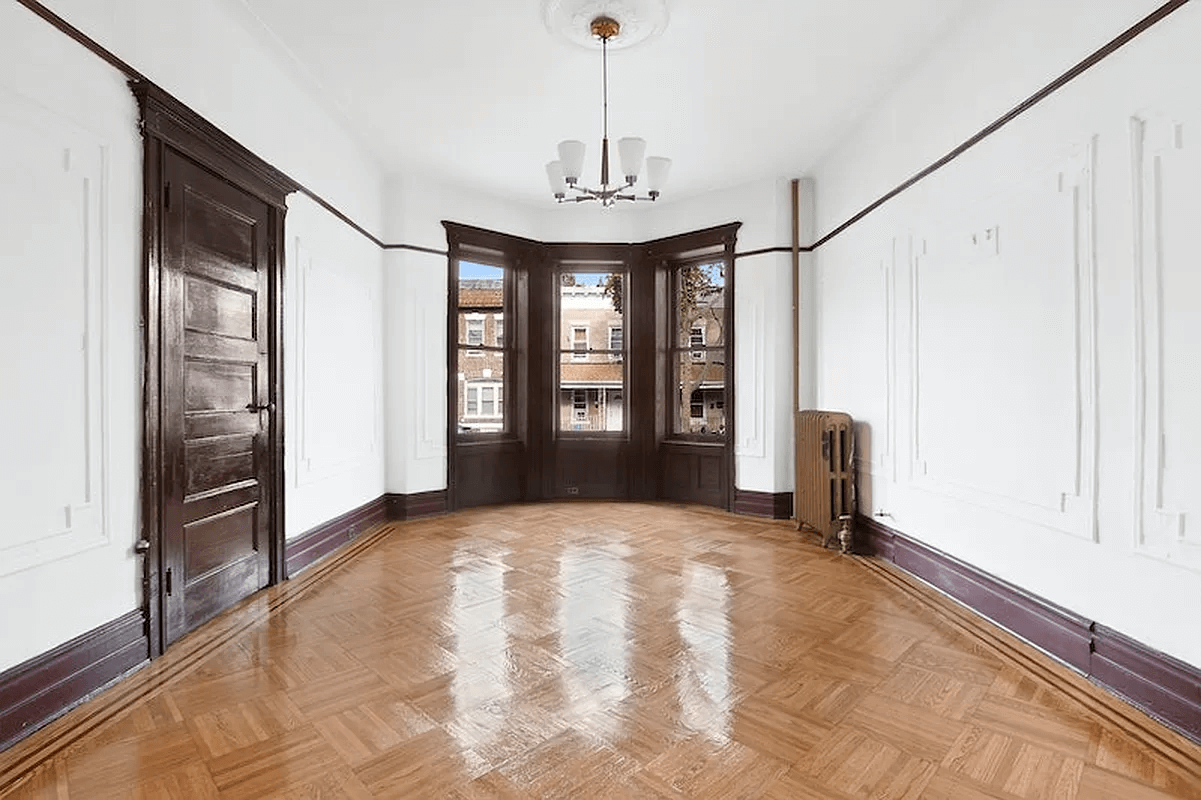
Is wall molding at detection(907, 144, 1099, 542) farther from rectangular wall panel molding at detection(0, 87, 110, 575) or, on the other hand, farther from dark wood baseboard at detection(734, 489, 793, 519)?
rectangular wall panel molding at detection(0, 87, 110, 575)

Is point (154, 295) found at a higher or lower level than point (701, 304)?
lower

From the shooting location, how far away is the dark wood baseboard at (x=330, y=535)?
13.6ft

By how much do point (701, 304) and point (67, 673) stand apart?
5.48m

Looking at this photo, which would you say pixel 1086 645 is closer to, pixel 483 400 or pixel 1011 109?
pixel 1011 109

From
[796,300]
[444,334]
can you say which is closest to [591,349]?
[444,334]

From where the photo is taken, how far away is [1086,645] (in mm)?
2586

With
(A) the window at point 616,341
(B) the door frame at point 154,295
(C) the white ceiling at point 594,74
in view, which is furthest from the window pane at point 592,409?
(B) the door frame at point 154,295

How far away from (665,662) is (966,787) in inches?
45.7

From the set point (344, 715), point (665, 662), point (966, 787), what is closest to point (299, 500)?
point (344, 715)

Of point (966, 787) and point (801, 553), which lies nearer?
point (966, 787)

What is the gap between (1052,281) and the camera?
2.80 metres

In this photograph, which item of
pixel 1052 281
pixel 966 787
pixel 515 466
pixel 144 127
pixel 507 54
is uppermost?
pixel 507 54

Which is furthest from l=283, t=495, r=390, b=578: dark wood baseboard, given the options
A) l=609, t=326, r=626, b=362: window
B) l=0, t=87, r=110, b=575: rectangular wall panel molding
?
l=609, t=326, r=626, b=362: window

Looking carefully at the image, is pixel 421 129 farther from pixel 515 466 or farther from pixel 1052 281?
pixel 1052 281
